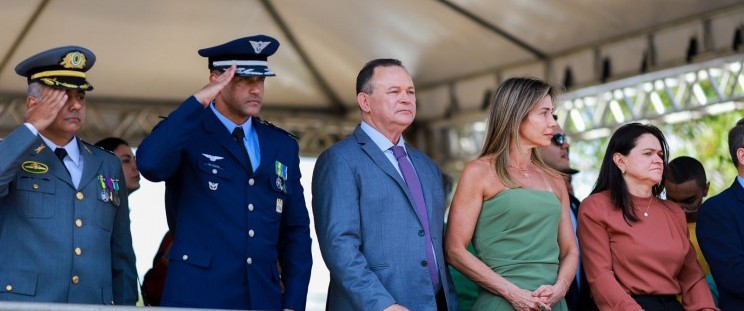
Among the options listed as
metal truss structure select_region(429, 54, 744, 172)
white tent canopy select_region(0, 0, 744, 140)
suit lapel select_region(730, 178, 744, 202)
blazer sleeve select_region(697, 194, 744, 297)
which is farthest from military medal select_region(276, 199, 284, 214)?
white tent canopy select_region(0, 0, 744, 140)

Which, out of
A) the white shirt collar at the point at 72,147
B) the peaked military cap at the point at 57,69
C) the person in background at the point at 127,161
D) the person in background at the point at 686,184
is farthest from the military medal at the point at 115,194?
the person in background at the point at 686,184

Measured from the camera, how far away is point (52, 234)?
4.68 m

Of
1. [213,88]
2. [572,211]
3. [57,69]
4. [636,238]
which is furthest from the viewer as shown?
[572,211]

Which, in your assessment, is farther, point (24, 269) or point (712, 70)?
point (712, 70)

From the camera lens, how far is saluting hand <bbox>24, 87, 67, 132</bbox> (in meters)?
4.55

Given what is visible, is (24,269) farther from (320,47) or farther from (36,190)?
(320,47)

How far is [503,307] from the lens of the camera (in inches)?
192

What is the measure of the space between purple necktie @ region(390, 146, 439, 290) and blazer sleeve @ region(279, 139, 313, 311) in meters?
0.40

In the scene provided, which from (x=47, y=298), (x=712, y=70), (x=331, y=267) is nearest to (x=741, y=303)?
(x=331, y=267)

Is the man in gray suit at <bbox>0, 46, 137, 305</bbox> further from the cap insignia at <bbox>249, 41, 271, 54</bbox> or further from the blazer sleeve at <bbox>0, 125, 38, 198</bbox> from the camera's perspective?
the cap insignia at <bbox>249, 41, 271, 54</bbox>

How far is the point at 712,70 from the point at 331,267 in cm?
489

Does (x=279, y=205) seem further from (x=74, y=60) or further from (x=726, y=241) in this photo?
(x=726, y=241)

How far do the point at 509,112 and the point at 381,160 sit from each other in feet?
1.95

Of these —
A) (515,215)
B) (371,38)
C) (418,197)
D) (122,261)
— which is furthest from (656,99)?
(122,261)
